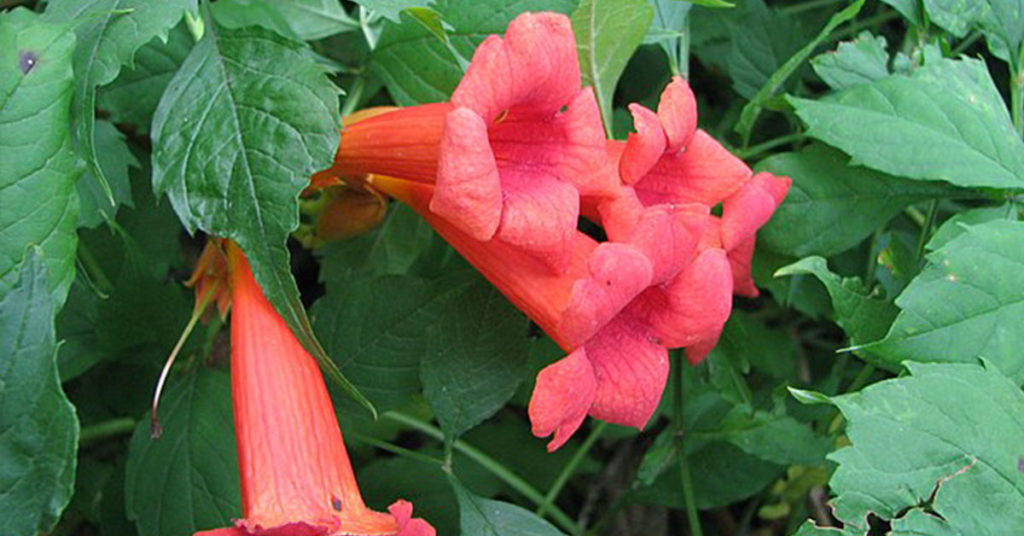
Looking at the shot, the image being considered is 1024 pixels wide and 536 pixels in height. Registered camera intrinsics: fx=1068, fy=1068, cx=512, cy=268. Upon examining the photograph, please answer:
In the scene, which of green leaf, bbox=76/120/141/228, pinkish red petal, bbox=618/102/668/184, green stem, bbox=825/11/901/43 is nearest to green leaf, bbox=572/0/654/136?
pinkish red petal, bbox=618/102/668/184

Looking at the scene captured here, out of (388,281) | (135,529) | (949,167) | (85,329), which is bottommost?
(135,529)

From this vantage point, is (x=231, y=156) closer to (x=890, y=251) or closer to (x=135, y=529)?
(x=135, y=529)

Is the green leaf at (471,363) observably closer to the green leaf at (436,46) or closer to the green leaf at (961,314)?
the green leaf at (436,46)

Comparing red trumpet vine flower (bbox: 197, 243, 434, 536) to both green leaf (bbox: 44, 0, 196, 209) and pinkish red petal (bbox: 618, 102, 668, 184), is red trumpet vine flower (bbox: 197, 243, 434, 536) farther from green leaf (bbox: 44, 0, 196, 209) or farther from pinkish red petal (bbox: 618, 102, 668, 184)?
pinkish red petal (bbox: 618, 102, 668, 184)

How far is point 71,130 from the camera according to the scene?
1293 millimetres

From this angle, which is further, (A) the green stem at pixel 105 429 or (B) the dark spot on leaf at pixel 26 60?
(A) the green stem at pixel 105 429

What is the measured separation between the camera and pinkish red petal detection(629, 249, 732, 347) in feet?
4.50

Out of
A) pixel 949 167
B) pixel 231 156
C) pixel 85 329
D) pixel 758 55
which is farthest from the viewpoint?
pixel 758 55

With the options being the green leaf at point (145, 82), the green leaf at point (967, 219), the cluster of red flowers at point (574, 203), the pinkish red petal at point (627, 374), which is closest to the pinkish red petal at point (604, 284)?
the cluster of red flowers at point (574, 203)

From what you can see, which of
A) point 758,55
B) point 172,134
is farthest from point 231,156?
point 758,55

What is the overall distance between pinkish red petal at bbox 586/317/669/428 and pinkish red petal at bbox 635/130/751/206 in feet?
0.68

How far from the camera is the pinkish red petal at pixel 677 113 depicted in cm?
143

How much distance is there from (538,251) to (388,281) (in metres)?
0.35

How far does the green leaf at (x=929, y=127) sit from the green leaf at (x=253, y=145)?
0.72 meters
